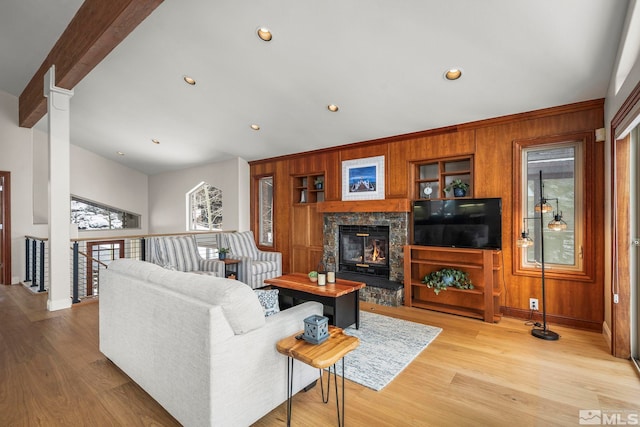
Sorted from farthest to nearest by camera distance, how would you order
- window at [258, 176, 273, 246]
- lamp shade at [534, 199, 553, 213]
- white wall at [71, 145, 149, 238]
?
white wall at [71, 145, 149, 238]
window at [258, 176, 273, 246]
lamp shade at [534, 199, 553, 213]

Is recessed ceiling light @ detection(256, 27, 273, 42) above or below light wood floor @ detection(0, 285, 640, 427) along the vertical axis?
above

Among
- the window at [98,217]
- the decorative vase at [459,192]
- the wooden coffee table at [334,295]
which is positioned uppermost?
the decorative vase at [459,192]

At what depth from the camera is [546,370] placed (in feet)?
8.33

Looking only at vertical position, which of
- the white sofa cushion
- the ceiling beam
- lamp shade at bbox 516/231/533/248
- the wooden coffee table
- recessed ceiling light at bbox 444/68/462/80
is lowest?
the wooden coffee table

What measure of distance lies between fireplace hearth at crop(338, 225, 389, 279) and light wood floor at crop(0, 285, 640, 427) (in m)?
1.75

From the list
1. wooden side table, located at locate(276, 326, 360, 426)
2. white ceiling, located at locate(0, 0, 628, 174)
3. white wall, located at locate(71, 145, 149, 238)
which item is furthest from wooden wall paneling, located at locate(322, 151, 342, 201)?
white wall, located at locate(71, 145, 149, 238)

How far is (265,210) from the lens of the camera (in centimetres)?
678

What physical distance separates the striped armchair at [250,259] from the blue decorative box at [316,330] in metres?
3.45

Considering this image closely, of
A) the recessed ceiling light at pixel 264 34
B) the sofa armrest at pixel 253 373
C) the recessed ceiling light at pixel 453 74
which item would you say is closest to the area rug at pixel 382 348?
the sofa armrest at pixel 253 373

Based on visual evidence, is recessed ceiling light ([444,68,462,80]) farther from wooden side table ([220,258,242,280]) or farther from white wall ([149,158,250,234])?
white wall ([149,158,250,234])

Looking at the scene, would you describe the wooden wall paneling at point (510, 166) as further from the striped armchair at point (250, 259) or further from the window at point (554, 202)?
the striped armchair at point (250, 259)

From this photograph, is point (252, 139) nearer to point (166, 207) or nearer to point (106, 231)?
point (166, 207)

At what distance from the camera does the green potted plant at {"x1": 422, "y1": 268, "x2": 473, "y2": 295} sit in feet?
13.1

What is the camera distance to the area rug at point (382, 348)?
2441 millimetres
